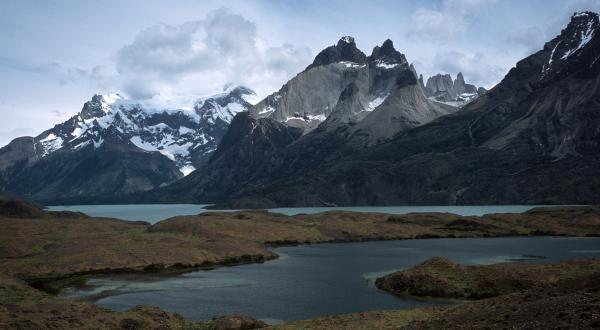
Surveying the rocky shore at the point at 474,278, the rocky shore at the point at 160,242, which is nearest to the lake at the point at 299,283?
the rocky shore at the point at 474,278

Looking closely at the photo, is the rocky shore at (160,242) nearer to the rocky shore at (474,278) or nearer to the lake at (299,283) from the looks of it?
the lake at (299,283)

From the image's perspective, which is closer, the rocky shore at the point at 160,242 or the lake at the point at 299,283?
the rocky shore at the point at 160,242

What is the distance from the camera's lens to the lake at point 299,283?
6481 cm

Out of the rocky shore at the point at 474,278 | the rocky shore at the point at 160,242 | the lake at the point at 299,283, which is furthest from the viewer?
the rocky shore at the point at 474,278

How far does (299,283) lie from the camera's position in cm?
8275

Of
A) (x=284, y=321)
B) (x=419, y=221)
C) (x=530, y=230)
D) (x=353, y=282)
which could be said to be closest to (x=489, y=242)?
(x=530, y=230)

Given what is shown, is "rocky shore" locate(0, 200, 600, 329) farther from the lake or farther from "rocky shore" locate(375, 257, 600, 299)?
"rocky shore" locate(375, 257, 600, 299)

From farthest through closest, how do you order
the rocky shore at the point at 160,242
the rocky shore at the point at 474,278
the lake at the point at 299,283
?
the rocky shore at the point at 474,278, the lake at the point at 299,283, the rocky shore at the point at 160,242

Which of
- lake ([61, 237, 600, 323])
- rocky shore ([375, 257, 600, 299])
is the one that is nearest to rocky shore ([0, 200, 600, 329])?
lake ([61, 237, 600, 323])

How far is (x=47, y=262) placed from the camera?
97.9 meters

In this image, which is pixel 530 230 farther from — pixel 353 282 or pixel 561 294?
pixel 561 294

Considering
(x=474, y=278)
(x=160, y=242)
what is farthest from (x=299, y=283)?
(x=160, y=242)

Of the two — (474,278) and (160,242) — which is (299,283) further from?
(160,242)

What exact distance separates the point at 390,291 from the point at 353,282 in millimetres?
10565
